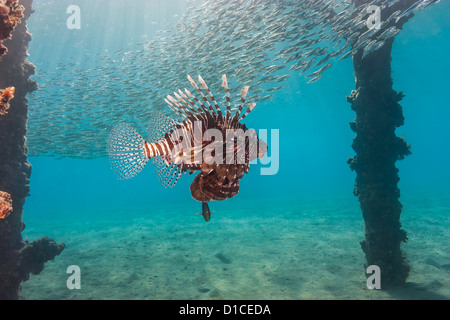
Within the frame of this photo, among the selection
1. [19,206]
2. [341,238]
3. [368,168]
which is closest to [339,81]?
[341,238]

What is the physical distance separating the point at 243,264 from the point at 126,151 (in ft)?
24.3

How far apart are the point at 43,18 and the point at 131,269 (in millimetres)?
16694

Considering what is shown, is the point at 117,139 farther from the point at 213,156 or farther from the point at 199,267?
the point at 199,267

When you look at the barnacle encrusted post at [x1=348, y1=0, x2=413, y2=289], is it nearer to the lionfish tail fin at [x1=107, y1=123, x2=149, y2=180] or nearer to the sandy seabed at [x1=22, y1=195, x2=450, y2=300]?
the sandy seabed at [x1=22, y1=195, x2=450, y2=300]

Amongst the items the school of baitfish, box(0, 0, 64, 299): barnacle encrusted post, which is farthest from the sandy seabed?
the school of baitfish

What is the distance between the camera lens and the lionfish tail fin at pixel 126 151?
9.25 feet

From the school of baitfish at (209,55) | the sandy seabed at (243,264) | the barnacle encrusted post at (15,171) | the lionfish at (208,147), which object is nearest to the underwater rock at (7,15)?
the lionfish at (208,147)

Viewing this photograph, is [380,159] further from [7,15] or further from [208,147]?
[7,15]

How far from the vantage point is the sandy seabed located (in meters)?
6.78

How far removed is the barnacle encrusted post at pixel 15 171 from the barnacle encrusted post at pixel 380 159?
9449mm

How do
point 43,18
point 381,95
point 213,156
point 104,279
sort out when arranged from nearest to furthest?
point 213,156 → point 381,95 → point 104,279 → point 43,18

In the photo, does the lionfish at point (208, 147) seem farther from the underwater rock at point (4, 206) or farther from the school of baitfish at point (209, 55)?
the school of baitfish at point (209, 55)

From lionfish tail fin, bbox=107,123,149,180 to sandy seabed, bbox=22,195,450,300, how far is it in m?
5.02

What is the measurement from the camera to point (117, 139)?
3.03 metres
